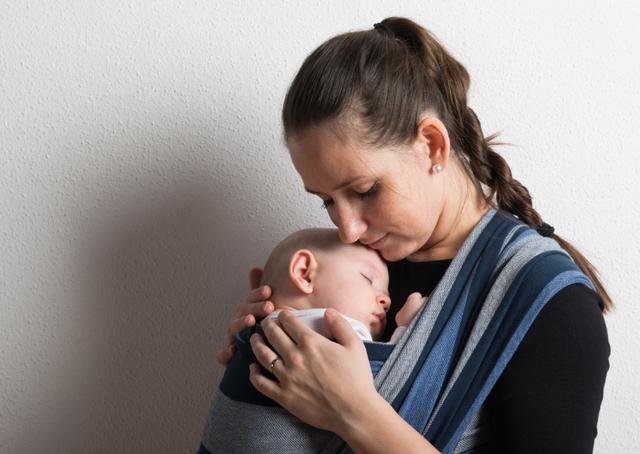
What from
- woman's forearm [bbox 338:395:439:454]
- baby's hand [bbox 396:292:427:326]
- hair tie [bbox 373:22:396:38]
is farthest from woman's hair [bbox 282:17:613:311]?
woman's forearm [bbox 338:395:439:454]

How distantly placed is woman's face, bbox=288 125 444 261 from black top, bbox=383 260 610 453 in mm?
287

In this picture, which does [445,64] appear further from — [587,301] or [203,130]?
[203,130]

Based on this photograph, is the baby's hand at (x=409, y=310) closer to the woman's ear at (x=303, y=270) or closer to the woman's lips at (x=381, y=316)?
the woman's lips at (x=381, y=316)

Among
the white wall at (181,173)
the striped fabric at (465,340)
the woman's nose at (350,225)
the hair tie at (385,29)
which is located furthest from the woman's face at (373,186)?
the white wall at (181,173)

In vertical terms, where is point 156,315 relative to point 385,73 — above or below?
below

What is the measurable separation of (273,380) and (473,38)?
908mm

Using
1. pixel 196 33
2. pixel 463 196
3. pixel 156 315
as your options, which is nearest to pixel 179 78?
pixel 196 33

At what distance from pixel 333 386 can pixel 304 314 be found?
0.18 m

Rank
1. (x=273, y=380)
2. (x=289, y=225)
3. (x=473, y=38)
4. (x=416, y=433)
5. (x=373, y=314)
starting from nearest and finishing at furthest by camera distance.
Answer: (x=416, y=433), (x=273, y=380), (x=373, y=314), (x=473, y=38), (x=289, y=225)

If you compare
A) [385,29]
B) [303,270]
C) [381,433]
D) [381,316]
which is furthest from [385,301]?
[385,29]

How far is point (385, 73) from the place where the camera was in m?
1.34

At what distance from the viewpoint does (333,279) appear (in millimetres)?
1395

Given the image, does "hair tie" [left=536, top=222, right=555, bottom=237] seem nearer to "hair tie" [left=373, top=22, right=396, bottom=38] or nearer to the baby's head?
the baby's head

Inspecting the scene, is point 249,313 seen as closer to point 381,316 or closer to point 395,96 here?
point 381,316
